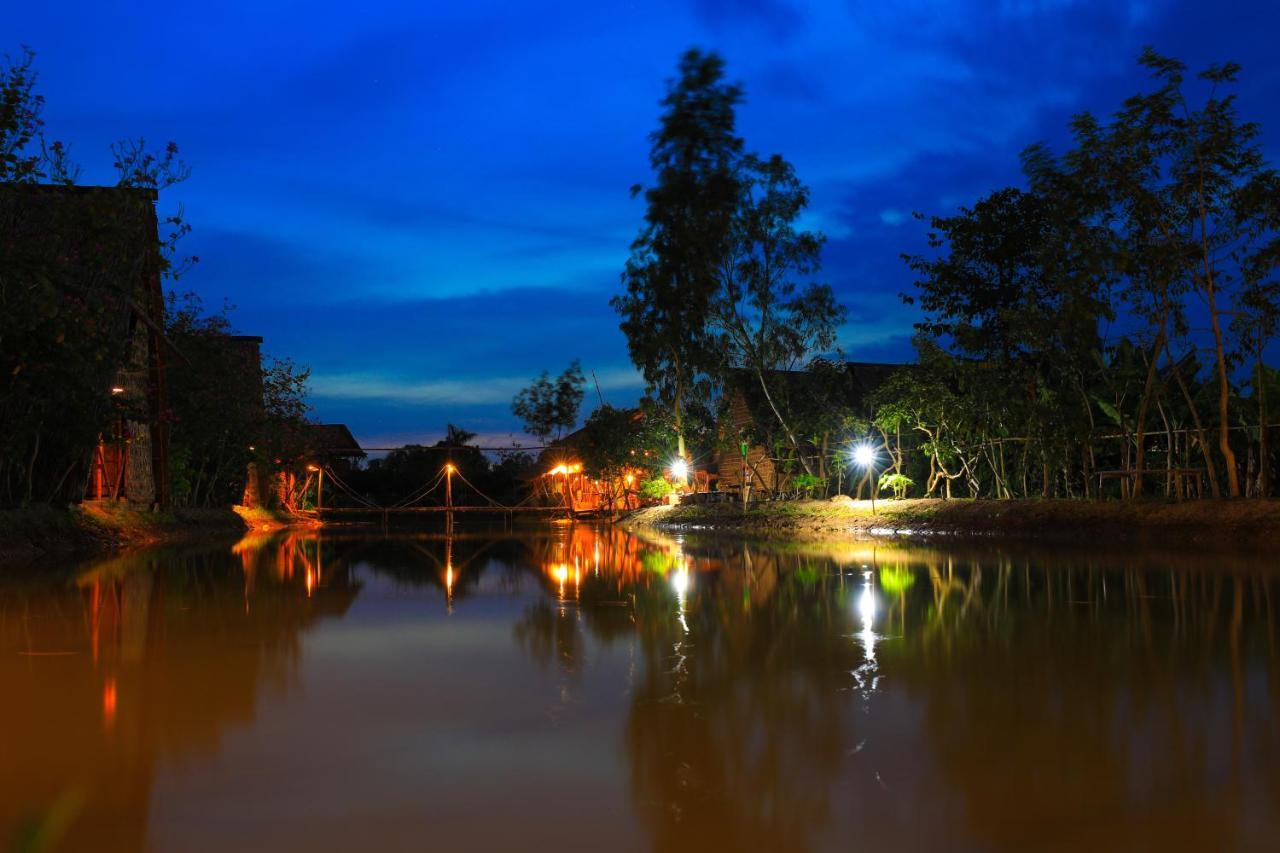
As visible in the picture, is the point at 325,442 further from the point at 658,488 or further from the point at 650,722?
the point at 650,722

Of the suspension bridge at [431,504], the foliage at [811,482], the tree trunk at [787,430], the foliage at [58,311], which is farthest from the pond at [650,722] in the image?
the suspension bridge at [431,504]

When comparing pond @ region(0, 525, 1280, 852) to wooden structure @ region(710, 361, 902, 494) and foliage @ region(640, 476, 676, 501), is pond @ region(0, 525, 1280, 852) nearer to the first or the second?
wooden structure @ region(710, 361, 902, 494)

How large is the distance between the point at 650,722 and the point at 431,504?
40.8 meters

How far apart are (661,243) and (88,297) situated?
19.1 metres

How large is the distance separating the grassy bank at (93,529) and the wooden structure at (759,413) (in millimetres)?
13321

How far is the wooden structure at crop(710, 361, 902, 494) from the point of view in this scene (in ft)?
89.0

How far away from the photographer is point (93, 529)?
16.3 meters

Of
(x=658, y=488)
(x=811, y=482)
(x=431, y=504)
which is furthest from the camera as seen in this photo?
(x=431, y=504)

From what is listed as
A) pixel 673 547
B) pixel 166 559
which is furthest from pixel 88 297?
pixel 673 547

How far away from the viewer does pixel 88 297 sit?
13906 mm

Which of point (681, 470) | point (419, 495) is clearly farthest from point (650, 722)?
point (419, 495)

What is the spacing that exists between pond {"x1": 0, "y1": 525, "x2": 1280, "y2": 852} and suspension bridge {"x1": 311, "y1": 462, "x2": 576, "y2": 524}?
88.1 ft

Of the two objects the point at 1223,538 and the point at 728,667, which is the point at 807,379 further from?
the point at 728,667

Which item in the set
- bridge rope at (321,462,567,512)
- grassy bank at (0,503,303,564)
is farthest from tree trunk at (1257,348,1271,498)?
bridge rope at (321,462,567,512)
